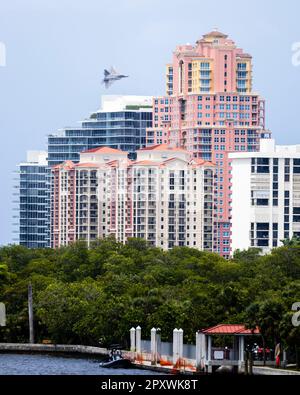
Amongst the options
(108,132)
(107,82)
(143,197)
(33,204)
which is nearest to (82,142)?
(108,132)

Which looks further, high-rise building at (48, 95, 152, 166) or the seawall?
high-rise building at (48, 95, 152, 166)

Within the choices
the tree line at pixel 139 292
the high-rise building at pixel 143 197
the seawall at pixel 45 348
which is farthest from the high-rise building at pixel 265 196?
the seawall at pixel 45 348

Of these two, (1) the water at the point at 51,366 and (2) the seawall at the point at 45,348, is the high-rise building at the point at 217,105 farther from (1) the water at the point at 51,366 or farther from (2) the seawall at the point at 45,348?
(1) the water at the point at 51,366

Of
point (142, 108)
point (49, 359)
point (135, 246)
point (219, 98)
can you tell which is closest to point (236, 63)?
point (219, 98)

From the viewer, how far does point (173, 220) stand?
98.1m

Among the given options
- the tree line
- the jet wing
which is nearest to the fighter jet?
the jet wing

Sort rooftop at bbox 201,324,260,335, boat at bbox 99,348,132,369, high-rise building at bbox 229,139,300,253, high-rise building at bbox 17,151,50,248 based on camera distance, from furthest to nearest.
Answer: high-rise building at bbox 17,151,50,248, high-rise building at bbox 229,139,300,253, boat at bbox 99,348,132,369, rooftop at bbox 201,324,260,335

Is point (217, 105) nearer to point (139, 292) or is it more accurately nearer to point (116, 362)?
point (139, 292)

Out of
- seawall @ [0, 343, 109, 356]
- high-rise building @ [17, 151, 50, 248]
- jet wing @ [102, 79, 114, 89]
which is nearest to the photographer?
seawall @ [0, 343, 109, 356]

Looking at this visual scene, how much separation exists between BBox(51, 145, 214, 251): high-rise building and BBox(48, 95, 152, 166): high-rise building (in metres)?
17.5

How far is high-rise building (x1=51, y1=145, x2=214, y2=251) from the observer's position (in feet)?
320

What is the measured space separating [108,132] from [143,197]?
25323mm

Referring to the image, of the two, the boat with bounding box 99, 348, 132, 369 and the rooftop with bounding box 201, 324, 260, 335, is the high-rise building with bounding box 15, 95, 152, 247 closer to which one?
the boat with bounding box 99, 348, 132, 369

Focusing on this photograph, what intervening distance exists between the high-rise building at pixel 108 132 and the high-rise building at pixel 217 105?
9270 millimetres
